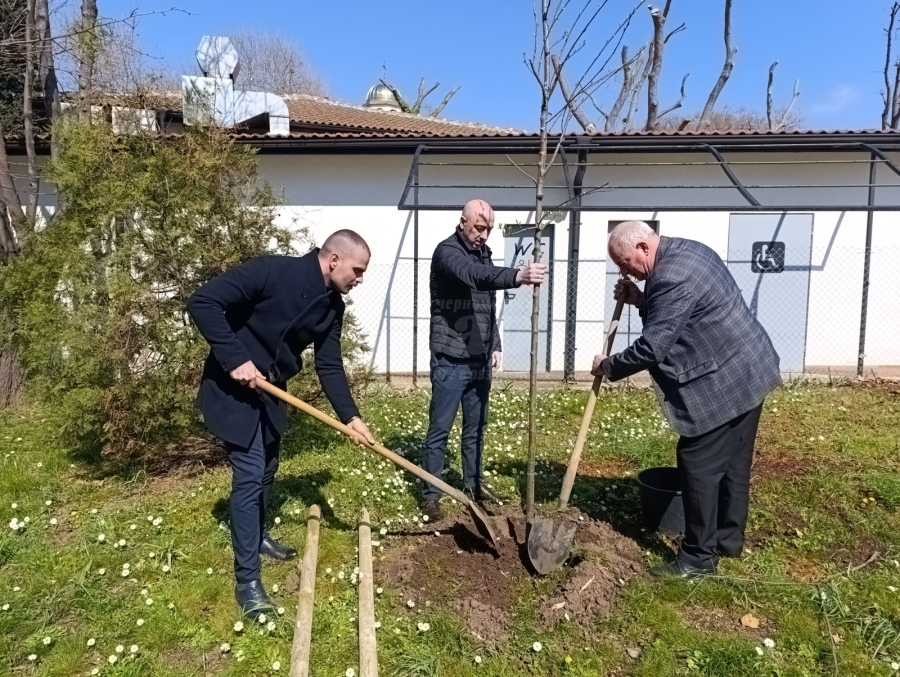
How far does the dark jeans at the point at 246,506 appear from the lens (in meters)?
2.92

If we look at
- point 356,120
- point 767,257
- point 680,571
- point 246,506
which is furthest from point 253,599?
point 356,120

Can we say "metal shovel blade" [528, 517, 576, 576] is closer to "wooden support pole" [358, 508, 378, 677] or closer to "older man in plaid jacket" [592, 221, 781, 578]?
"older man in plaid jacket" [592, 221, 781, 578]

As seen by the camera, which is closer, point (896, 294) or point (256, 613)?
point (256, 613)

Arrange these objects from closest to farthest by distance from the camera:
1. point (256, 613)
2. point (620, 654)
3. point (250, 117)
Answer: point (620, 654) → point (256, 613) → point (250, 117)

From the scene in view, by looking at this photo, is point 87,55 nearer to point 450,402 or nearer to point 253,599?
point 450,402

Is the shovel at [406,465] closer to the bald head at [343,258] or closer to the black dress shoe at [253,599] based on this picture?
the bald head at [343,258]

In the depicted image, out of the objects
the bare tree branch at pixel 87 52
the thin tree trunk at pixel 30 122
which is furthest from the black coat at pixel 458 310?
the thin tree trunk at pixel 30 122

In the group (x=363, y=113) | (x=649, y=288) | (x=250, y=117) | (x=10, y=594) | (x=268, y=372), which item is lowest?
(x=10, y=594)

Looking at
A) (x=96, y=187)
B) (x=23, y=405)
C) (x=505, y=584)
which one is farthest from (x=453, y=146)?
(x=505, y=584)

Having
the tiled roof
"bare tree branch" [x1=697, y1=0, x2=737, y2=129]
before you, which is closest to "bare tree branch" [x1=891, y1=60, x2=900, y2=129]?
"bare tree branch" [x1=697, y1=0, x2=737, y2=129]

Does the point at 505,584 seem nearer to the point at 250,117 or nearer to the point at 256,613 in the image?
the point at 256,613

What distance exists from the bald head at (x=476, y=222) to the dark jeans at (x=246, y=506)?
1642 millimetres

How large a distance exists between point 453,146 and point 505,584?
22.4ft

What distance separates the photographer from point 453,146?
28.3 ft
